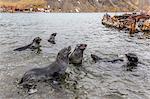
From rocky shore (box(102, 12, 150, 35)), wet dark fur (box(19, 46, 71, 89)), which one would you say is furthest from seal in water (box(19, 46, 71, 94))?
rocky shore (box(102, 12, 150, 35))

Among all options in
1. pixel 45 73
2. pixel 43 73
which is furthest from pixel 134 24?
pixel 43 73

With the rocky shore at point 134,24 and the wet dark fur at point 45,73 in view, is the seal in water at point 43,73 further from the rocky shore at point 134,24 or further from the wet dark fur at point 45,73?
the rocky shore at point 134,24

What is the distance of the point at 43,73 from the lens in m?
15.9

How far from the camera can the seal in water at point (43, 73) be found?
15.1m

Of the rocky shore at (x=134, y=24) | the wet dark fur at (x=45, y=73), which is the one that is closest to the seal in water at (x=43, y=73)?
the wet dark fur at (x=45, y=73)

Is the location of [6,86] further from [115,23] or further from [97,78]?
[115,23]

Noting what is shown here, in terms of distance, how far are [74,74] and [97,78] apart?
5.29 ft

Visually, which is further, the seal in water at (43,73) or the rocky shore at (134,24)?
the rocky shore at (134,24)

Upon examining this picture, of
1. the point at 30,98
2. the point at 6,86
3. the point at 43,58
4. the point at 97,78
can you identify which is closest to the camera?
the point at 30,98

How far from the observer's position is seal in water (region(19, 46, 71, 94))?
15.1 m

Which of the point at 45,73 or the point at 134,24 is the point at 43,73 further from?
the point at 134,24

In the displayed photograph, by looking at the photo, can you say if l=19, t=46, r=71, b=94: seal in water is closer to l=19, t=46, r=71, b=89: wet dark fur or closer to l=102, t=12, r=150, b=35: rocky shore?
l=19, t=46, r=71, b=89: wet dark fur

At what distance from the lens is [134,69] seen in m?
20.5

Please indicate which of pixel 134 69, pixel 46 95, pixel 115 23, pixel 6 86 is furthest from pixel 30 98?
pixel 115 23
